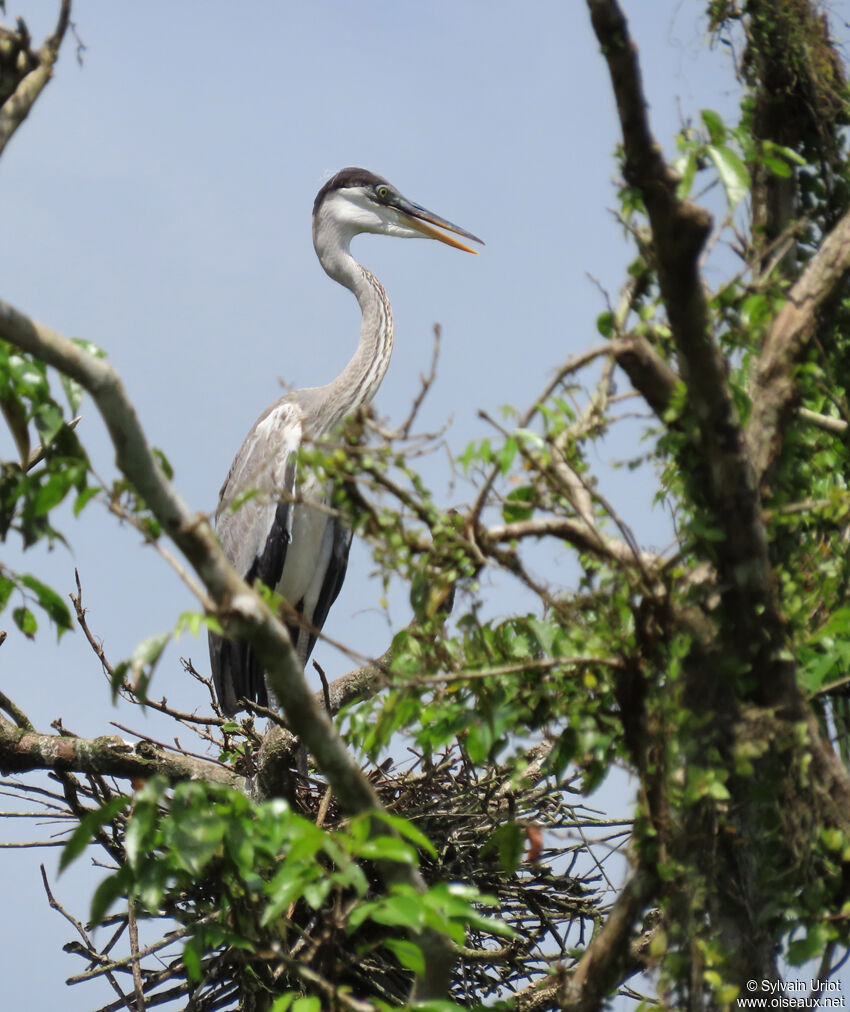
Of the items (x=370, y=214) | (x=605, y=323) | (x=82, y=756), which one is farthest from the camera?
(x=370, y=214)

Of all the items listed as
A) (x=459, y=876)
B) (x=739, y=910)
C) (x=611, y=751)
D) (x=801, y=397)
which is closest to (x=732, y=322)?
(x=801, y=397)

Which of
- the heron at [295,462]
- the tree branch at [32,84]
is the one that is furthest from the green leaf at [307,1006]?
the heron at [295,462]

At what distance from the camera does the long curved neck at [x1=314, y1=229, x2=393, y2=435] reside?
19.4 ft

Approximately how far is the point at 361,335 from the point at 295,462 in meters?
1.29

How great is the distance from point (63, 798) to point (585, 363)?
2.45 metres

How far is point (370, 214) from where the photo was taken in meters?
6.77

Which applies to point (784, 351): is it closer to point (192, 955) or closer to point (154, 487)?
point (154, 487)

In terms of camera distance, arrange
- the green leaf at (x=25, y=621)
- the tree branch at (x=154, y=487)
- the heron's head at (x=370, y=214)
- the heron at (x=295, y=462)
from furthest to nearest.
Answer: the heron's head at (x=370, y=214) < the heron at (x=295, y=462) < the green leaf at (x=25, y=621) < the tree branch at (x=154, y=487)

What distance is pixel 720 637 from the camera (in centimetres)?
208

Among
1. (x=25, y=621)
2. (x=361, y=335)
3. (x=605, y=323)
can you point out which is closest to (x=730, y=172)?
(x=605, y=323)

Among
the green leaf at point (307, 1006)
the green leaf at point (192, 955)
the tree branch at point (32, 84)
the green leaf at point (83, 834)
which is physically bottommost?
the green leaf at point (307, 1006)

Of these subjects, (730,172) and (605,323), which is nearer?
(730,172)

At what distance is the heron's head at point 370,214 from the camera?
22.0 feet

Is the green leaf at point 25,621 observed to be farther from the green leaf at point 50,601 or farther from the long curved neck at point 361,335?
the long curved neck at point 361,335
